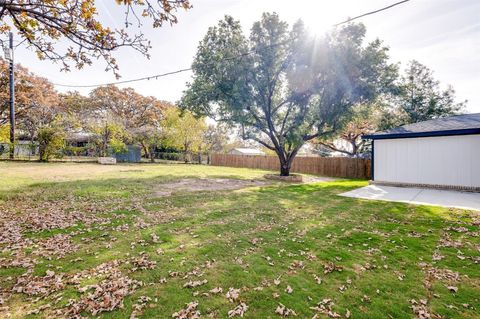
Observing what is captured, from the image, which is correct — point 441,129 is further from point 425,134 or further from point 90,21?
point 90,21

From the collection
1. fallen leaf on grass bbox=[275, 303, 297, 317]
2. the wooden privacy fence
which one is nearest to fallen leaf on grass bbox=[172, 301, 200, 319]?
fallen leaf on grass bbox=[275, 303, 297, 317]

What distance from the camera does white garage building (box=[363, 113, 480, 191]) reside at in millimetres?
9945

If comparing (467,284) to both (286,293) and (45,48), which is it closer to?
(286,293)

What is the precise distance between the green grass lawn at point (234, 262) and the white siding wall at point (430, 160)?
4.97 m

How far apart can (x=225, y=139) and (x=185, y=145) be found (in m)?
11.5

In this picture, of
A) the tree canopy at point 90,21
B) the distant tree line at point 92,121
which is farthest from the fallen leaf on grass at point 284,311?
the distant tree line at point 92,121

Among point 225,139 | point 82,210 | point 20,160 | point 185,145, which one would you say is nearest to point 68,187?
point 82,210

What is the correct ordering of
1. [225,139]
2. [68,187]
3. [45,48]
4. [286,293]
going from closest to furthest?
[286,293]
[45,48]
[68,187]
[225,139]

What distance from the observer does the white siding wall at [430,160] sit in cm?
995

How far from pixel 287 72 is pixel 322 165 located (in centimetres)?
933

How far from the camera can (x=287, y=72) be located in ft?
46.2

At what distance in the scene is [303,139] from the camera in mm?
15312

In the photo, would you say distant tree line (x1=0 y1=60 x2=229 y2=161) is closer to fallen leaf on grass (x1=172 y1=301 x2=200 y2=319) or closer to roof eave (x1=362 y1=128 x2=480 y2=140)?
roof eave (x1=362 y1=128 x2=480 y2=140)

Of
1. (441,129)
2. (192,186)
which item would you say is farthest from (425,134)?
(192,186)
